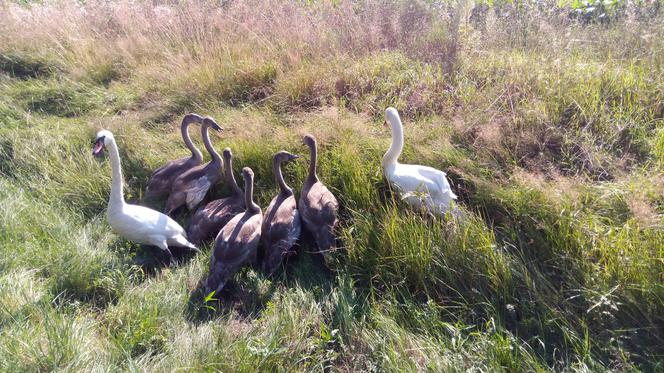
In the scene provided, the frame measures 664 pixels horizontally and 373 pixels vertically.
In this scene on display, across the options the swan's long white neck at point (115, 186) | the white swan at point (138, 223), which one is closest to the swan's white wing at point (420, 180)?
the white swan at point (138, 223)

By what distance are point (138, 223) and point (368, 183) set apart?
1.99 meters

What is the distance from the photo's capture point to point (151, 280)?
13.5 ft

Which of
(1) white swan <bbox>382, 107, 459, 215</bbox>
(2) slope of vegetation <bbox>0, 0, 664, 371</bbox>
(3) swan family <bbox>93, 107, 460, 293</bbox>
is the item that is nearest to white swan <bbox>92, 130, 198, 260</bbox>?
(3) swan family <bbox>93, 107, 460, 293</bbox>

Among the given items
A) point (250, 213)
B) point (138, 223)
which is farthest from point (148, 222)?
point (250, 213)

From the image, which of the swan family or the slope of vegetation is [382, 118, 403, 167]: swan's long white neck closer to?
the swan family

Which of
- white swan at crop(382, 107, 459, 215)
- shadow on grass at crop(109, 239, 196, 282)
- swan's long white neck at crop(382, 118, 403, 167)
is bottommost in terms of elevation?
shadow on grass at crop(109, 239, 196, 282)

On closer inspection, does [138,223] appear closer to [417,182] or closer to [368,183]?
[368,183]

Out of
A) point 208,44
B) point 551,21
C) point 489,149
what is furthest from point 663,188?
point 208,44

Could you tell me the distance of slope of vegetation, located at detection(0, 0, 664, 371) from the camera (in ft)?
10.9

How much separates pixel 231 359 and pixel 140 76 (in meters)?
5.03

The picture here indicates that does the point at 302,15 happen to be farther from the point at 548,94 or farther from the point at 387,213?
the point at 387,213

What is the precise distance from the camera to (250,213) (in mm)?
4531

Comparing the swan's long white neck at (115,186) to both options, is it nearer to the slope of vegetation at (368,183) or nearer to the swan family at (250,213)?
the swan family at (250,213)

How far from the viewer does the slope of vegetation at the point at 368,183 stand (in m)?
3.31
